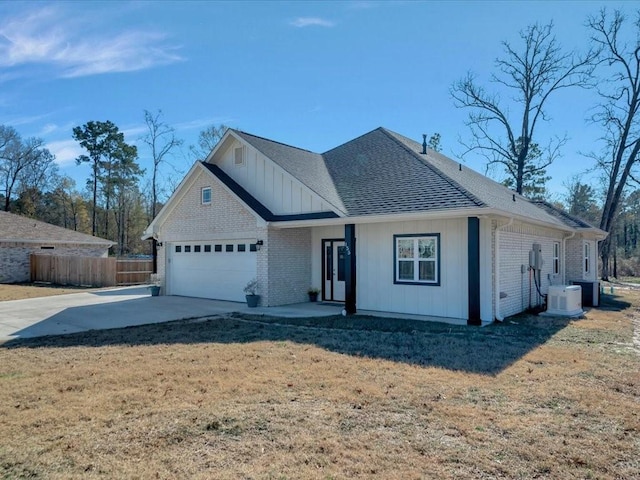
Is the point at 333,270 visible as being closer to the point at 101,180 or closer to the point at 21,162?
the point at 101,180

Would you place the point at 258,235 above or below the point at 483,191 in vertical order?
below

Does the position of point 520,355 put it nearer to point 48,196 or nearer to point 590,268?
point 590,268

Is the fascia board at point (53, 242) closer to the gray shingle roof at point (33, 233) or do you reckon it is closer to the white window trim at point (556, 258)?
the gray shingle roof at point (33, 233)

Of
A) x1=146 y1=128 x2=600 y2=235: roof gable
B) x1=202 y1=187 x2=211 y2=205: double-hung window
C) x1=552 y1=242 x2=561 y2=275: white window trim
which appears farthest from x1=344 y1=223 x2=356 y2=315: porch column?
x1=552 y1=242 x2=561 y2=275: white window trim

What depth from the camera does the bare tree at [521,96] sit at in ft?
87.4

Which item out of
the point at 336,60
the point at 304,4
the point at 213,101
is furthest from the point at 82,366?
the point at 213,101

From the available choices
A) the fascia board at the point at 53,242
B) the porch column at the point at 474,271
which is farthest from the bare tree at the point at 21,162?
the porch column at the point at 474,271

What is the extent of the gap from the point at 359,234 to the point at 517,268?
14.6 feet

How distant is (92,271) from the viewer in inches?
899

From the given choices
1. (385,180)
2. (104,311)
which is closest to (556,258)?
(385,180)

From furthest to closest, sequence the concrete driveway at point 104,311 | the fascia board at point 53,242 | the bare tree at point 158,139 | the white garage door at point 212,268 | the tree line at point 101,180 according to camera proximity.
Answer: the tree line at point 101,180 → the bare tree at point 158,139 → the fascia board at point 53,242 → the white garage door at point 212,268 → the concrete driveway at point 104,311

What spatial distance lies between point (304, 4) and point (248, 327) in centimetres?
920

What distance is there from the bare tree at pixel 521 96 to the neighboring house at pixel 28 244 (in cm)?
2666

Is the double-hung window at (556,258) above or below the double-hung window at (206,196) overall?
below
